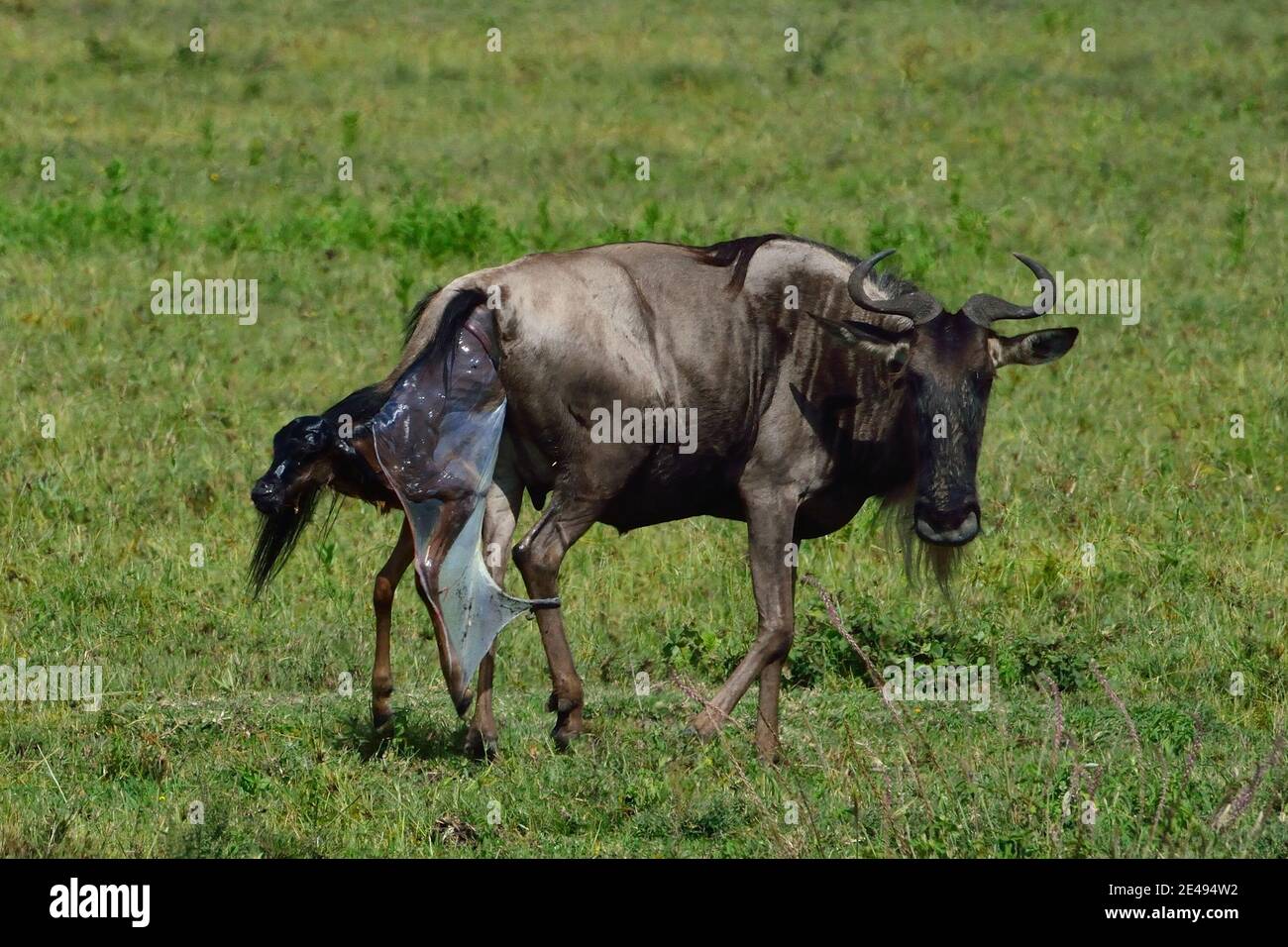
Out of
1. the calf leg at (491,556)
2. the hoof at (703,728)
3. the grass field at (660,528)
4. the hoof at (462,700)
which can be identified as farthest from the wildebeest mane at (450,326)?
the hoof at (703,728)

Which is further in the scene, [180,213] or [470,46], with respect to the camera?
[470,46]

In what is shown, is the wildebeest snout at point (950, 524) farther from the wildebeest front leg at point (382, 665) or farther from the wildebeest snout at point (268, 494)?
the wildebeest snout at point (268, 494)

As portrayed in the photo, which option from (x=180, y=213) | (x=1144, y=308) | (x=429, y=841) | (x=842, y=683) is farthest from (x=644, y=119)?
(x=429, y=841)

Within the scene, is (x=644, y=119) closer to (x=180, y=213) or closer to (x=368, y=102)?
(x=368, y=102)

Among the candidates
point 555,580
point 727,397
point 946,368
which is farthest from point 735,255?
point 555,580

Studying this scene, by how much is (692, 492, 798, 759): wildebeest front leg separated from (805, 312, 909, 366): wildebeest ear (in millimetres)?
774

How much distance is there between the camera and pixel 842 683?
1002 cm

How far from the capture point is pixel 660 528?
1230 cm

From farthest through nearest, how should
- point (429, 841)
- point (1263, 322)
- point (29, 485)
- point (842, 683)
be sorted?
point (1263, 322) → point (29, 485) → point (842, 683) → point (429, 841)

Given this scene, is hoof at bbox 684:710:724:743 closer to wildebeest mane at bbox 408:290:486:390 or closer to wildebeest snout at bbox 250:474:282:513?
wildebeest mane at bbox 408:290:486:390

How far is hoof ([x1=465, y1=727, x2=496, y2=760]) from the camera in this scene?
851cm

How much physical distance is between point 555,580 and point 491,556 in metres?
0.35

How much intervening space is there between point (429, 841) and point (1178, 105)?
1746 cm

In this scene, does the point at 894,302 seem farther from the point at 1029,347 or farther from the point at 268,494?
the point at 268,494
